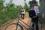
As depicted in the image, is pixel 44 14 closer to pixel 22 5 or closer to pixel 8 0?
pixel 22 5

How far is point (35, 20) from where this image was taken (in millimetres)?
1284

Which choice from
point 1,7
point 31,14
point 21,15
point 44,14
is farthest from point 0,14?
point 44,14

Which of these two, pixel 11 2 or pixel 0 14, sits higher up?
pixel 11 2

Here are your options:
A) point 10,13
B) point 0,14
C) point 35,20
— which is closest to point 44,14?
point 35,20

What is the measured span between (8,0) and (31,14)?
28cm

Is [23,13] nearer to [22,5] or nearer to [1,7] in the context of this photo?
[22,5]

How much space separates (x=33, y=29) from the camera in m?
1.29

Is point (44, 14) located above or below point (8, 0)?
below

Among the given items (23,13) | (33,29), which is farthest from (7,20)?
(33,29)

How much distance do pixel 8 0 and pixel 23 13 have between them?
0.21 metres

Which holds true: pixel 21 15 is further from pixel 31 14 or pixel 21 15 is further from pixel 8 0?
pixel 8 0

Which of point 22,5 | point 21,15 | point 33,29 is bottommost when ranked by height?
point 33,29

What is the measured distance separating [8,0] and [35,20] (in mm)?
348

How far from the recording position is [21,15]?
1.30 m
